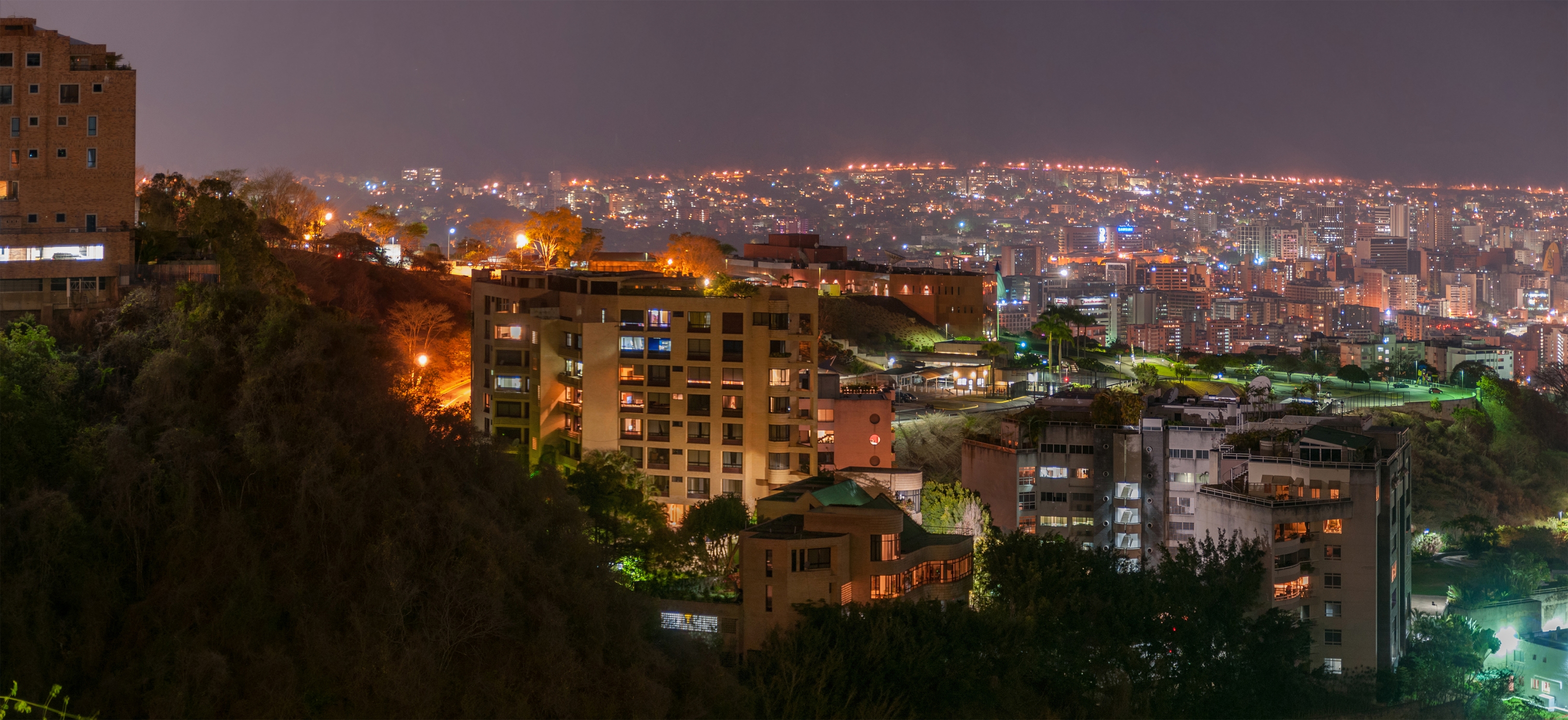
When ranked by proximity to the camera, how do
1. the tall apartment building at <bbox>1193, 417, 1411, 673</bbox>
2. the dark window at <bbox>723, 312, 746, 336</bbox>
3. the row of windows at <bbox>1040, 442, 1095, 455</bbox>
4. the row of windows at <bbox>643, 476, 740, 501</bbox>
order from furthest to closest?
the row of windows at <bbox>1040, 442, 1095, 455</bbox>, the dark window at <bbox>723, 312, 746, 336</bbox>, the row of windows at <bbox>643, 476, 740, 501</bbox>, the tall apartment building at <bbox>1193, 417, 1411, 673</bbox>

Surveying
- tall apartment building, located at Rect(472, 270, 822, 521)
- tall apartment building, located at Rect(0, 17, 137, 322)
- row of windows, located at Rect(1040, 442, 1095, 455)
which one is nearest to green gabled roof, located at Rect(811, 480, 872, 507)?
tall apartment building, located at Rect(472, 270, 822, 521)

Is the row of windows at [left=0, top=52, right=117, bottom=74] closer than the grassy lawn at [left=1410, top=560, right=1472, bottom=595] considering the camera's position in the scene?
Yes

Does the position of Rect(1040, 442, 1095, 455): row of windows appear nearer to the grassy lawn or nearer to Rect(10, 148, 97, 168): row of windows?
the grassy lawn

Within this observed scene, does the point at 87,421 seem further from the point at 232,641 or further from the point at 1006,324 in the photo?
the point at 1006,324

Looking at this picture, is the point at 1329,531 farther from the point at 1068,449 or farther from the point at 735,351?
the point at 735,351

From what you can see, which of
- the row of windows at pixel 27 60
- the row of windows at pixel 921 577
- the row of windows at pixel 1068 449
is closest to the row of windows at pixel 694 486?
the row of windows at pixel 921 577

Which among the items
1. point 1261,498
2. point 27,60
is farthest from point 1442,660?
point 27,60
